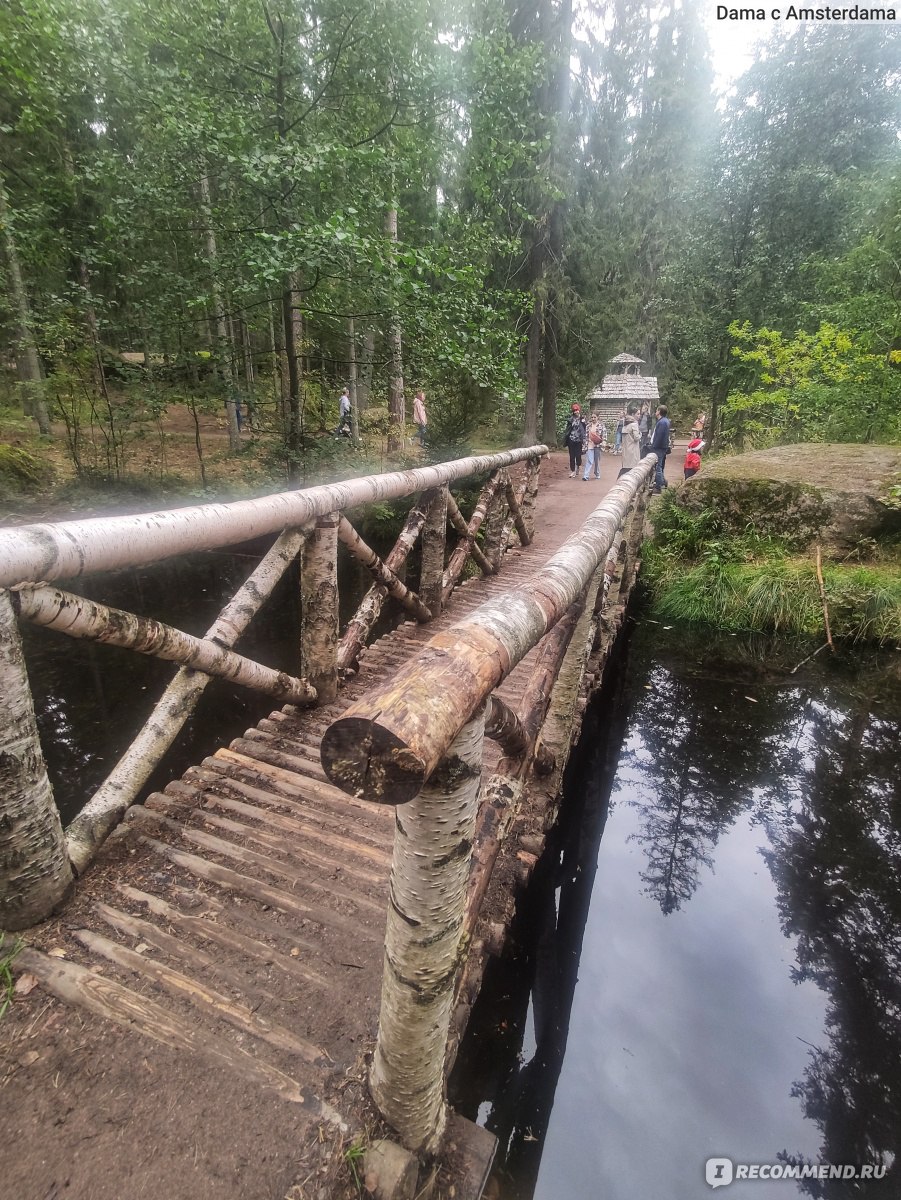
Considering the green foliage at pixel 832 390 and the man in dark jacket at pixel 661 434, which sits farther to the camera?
the green foliage at pixel 832 390

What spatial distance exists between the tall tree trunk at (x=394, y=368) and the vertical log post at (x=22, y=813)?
6669 mm

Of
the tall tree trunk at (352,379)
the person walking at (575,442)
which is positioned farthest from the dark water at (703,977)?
the person walking at (575,442)

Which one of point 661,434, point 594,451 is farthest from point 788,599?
point 594,451

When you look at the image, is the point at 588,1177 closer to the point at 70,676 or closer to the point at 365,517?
the point at 70,676

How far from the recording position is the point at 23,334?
35.1ft

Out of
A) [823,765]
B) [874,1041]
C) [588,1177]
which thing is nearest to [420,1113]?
[588,1177]

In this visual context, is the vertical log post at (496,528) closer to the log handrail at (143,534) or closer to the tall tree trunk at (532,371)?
the log handrail at (143,534)

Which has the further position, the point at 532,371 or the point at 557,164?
the point at 532,371

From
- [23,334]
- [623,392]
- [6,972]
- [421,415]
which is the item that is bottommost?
[6,972]

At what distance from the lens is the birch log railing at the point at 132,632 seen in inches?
52.4

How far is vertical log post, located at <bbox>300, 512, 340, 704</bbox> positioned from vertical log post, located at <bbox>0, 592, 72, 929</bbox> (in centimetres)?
127

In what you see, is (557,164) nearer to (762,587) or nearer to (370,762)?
(762,587)

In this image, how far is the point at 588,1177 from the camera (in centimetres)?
258

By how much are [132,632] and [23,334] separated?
1269cm
